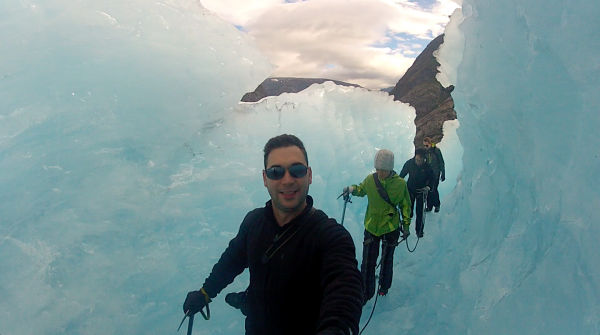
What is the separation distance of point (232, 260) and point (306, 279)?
1.68 ft

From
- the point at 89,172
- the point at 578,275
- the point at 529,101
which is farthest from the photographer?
the point at 89,172

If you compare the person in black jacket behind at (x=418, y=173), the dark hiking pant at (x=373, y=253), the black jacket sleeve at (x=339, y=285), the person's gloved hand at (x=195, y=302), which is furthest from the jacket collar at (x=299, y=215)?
the person in black jacket behind at (x=418, y=173)

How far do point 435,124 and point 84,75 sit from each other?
47.7 m

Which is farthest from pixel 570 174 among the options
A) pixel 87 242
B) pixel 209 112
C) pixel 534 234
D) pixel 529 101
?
pixel 87 242

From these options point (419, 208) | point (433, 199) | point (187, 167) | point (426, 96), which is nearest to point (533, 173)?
point (187, 167)

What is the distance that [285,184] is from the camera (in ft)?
4.96

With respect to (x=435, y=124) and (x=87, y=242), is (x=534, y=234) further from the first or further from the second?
(x=435, y=124)

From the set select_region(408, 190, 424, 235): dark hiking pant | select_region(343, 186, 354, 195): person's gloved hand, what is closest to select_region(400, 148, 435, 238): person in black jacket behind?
select_region(408, 190, 424, 235): dark hiking pant

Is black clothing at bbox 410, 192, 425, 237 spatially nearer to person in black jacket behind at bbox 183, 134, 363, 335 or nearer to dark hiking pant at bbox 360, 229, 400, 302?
dark hiking pant at bbox 360, 229, 400, 302

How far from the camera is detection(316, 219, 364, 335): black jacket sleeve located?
1279 millimetres

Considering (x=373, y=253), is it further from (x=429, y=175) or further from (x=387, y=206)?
(x=429, y=175)

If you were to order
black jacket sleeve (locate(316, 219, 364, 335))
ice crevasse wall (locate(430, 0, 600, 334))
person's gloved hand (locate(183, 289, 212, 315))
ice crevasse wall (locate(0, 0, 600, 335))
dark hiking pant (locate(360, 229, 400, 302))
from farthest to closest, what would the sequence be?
dark hiking pant (locate(360, 229, 400, 302)), ice crevasse wall (locate(0, 0, 600, 335)), ice crevasse wall (locate(430, 0, 600, 334)), person's gloved hand (locate(183, 289, 212, 315)), black jacket sleeve (locate(316, 219, 364, 335))

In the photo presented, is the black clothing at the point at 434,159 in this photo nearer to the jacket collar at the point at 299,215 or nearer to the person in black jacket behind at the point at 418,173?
the person in black jacket behind at the point at 418,173

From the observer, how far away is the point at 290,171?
153 centimetres
